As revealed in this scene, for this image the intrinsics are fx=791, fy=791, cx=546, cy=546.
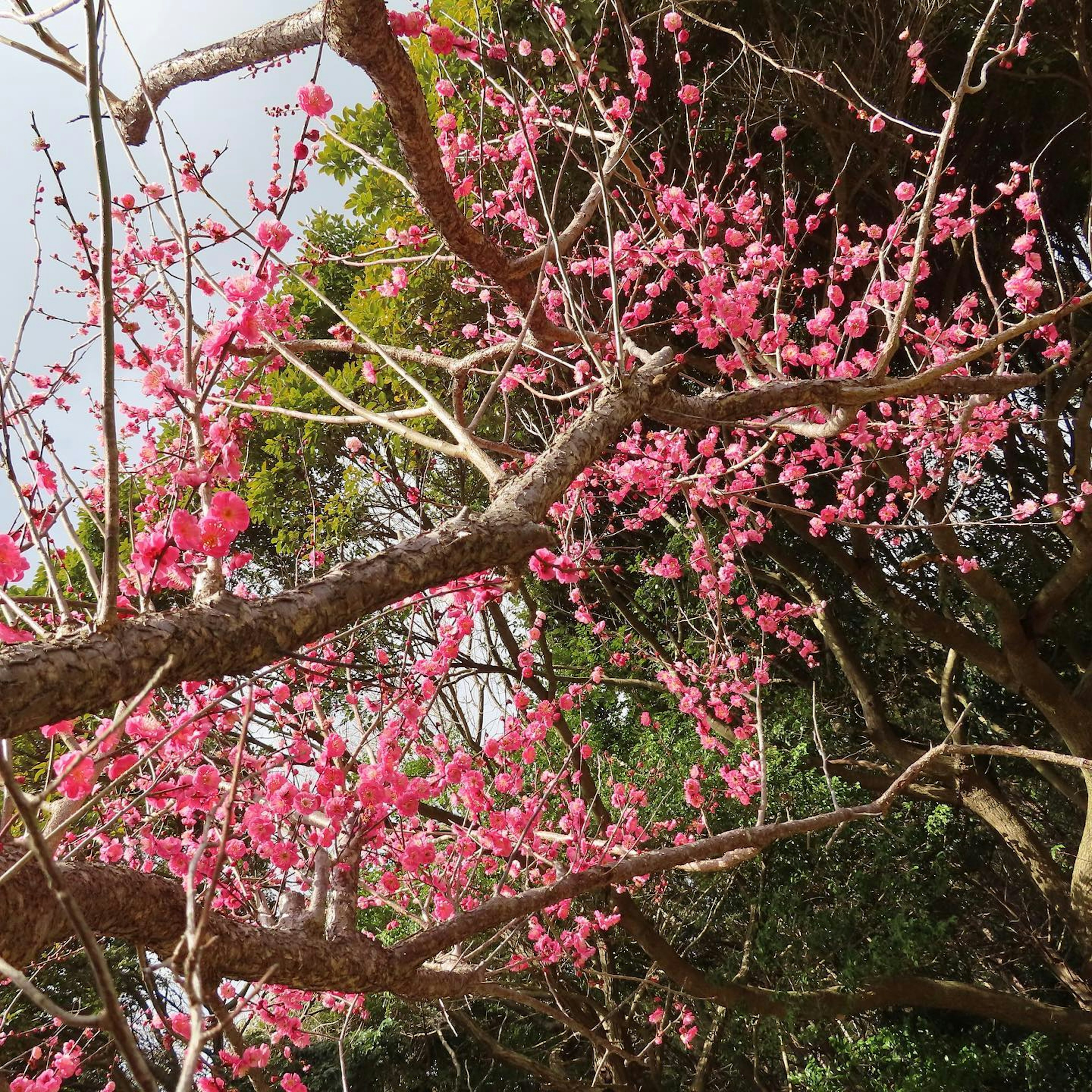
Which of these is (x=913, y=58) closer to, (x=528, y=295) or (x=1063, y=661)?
(x=528, y=295)

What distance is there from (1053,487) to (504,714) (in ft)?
14.1

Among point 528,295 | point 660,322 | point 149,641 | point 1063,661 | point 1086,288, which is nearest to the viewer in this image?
point 149,641

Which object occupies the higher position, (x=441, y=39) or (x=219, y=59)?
(x=219, y=59)

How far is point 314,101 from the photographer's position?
2.03m

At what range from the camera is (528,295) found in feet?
10.5

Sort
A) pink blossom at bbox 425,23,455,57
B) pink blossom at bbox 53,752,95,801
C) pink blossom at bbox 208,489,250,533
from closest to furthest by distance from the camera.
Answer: pink blossom at bbox 208,489,250,533 → pink blossom at bbox 53,752,95,801 → pink blossom at bbox 425,23,455,57

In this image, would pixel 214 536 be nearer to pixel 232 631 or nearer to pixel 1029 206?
pixel 232 631

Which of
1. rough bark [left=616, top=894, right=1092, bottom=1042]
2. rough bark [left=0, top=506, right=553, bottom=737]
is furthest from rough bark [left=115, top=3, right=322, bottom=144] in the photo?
rough bark [left=616, top=894, right=1092, bottom=1042]

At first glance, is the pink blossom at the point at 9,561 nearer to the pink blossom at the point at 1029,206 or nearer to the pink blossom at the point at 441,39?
the pink blossom at the point at 441,39

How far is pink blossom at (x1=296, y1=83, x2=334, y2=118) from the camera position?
1.93 m

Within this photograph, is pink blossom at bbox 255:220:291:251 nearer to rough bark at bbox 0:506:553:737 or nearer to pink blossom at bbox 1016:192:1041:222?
rough bark at bbox 0:506:553:737

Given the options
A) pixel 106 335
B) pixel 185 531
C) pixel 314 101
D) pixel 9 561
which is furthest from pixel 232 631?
pixel 314 101

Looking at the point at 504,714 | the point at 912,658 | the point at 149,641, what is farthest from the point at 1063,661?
the point at 149,641

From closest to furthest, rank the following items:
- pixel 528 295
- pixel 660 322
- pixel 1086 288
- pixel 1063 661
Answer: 1. pixel 528 295
2. pixel 660 322
3. pixel 1086 288
4. pixel 1063 661
